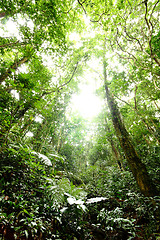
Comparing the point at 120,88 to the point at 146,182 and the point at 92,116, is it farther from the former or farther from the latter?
the point at 92,116

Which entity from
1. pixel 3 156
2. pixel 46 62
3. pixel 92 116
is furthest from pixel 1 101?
pixel 92 116

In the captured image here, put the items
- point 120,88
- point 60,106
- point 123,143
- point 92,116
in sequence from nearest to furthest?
point 123,143
point 60,106
point 120,88
point 92,116

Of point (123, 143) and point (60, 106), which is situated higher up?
point (60, 106)

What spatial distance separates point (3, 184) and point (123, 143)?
409 cm

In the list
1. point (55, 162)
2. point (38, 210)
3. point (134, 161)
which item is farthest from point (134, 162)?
point (38, 210)

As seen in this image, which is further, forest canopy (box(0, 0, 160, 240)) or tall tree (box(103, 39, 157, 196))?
tall tree (box(103, 39, 157, 196))

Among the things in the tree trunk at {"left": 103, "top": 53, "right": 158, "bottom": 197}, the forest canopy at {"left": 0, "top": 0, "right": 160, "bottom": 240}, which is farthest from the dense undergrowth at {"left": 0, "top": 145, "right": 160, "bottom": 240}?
the tree trunk at {"left": 103, "top": 53, "right": 158, "bottom": 197}

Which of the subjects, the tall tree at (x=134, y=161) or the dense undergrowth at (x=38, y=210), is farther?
the tall tree at (x=134, y=161)

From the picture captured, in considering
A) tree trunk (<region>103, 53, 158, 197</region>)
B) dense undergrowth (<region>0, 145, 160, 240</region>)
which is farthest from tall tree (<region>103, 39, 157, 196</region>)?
dense undergrowth (<region>0, 145, 160, 240</region>)

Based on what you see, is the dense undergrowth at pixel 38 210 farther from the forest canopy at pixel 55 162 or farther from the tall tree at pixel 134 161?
the tall tree at pixel 134 161

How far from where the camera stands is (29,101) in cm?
231

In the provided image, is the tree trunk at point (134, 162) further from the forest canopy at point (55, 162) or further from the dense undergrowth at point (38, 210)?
the dense undergrowth at point (38, 210)

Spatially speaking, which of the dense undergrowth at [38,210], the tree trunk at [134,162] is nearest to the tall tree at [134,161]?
the tree trunk at [134,162]

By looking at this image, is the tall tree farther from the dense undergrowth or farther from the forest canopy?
the dense undergrowth
